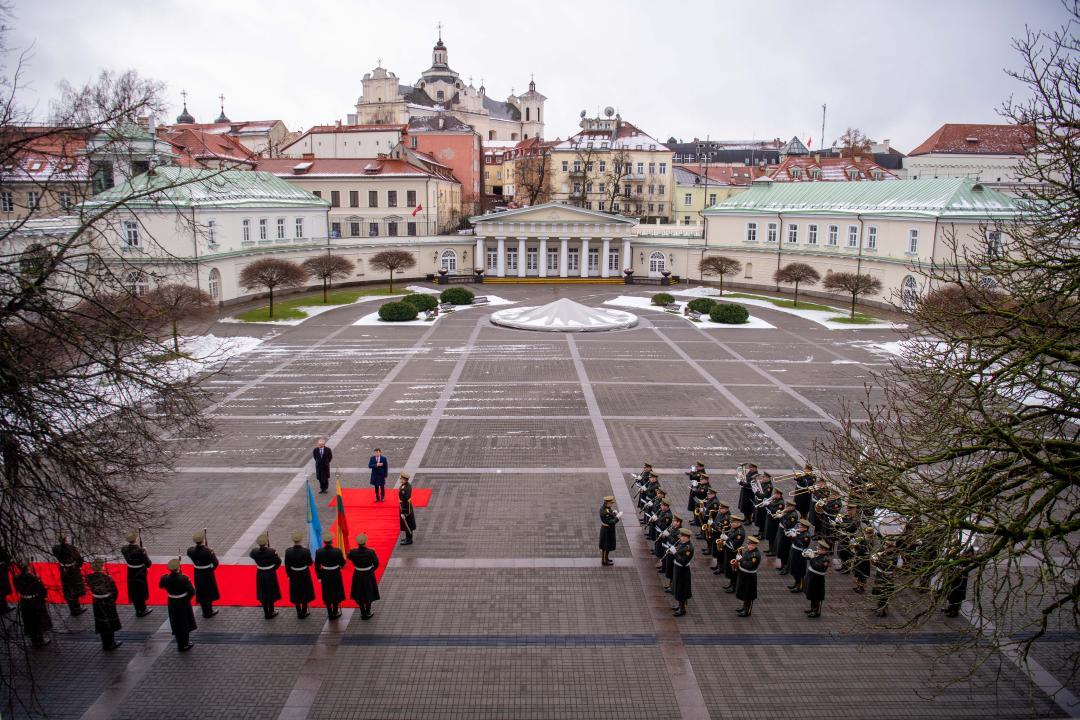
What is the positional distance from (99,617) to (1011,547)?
1214cm

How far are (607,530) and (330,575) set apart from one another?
16.3 ft

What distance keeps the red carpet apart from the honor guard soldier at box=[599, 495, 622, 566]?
4056mm

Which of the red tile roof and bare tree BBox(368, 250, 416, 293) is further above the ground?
the red tile roof

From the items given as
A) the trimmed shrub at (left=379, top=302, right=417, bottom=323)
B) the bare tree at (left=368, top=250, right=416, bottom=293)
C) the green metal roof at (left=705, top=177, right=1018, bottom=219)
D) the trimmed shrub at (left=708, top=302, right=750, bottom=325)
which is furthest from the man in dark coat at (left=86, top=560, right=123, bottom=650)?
the bare tree at (left=368, top=250, right=416, bottom=293)

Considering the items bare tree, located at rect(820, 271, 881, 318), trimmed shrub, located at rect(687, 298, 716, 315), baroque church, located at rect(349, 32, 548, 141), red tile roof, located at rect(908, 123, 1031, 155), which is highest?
baroque church, located at rect(349, 32, 548, 141)

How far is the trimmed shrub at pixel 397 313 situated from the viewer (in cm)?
4094

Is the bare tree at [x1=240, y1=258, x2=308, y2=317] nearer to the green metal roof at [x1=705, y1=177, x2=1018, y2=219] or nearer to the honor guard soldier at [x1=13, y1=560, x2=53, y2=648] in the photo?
the honor guard soldier at [x1=13, y1=560, x2=53, y2=648]

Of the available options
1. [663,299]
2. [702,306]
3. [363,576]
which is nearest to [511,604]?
[363,576]

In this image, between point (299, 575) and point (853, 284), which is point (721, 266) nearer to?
point (853, 284)

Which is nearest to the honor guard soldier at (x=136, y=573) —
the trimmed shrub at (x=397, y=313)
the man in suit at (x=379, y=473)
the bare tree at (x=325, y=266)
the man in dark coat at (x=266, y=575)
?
the man in dark coat at (x=266, y=575)

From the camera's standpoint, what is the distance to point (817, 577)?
12.6 metres

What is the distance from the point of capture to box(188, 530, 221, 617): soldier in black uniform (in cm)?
1216

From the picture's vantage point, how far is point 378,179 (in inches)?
2451

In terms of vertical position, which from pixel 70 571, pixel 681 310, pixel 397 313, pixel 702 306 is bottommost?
pixel 70 571
